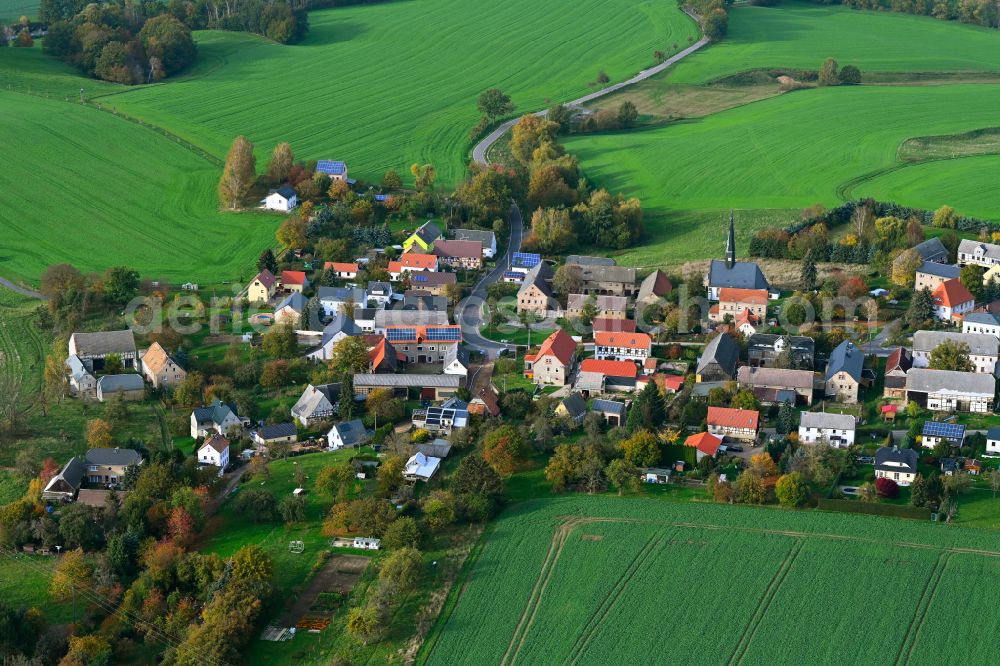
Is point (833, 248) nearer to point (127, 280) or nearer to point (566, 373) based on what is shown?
point (566, 373)

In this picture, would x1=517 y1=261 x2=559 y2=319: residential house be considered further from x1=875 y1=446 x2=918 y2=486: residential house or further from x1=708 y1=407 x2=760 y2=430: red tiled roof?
x1=875 y1=446 x2=918 y2=486: residential house

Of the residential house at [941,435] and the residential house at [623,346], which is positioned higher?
the residential house at [623,346]

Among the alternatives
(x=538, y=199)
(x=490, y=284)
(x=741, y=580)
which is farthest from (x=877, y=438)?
(x=538, y=199)

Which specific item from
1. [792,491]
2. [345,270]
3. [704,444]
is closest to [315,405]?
[704,444]

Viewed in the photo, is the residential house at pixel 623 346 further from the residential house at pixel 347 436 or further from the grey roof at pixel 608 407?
the residential house at pixel 347 436

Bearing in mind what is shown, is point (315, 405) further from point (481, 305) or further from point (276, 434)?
point (481, 305)

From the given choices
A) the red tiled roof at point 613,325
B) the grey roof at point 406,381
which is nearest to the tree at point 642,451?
the grey roof at point 406,381
